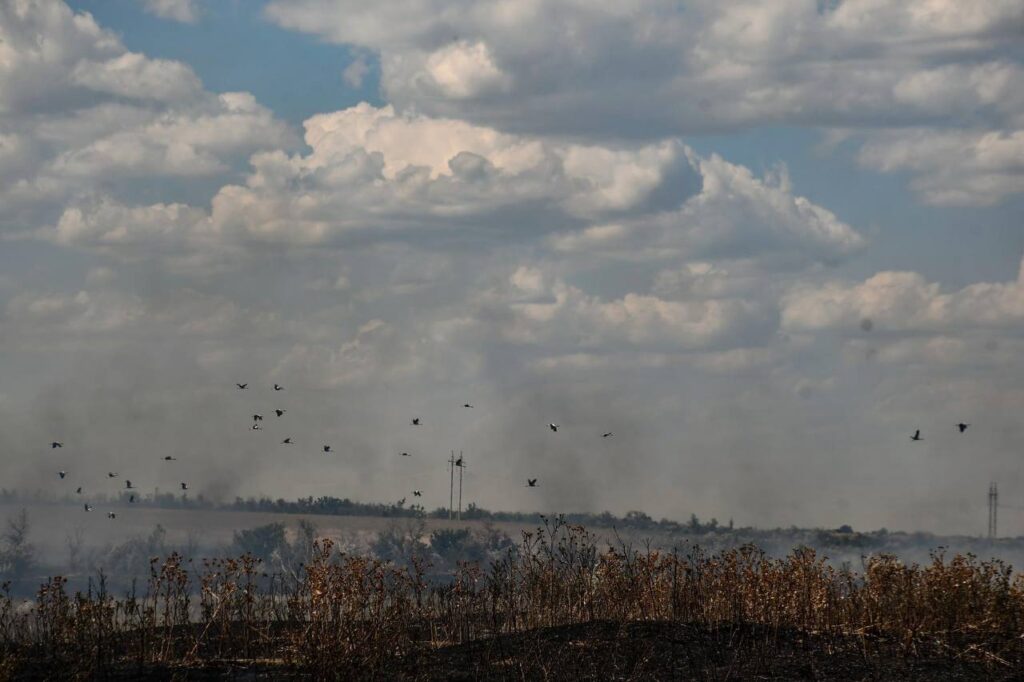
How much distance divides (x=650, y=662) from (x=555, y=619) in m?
5.18

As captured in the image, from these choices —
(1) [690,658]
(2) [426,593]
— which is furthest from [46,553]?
(1) [690,658]

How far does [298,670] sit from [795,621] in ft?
27.7

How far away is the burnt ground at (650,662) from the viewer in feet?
59.5

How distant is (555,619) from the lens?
23.9 meters

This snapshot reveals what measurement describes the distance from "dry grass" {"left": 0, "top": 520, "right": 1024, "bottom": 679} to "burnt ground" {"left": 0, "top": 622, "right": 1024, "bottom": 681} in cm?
5

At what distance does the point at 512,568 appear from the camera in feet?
76.4

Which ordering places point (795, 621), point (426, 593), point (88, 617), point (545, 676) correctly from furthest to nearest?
point (426, 593), point (795, 621), point (88, 617), point (545, 676)

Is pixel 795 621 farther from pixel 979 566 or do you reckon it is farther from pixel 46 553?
pixel 46 553

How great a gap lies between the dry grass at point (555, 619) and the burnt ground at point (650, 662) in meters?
0.05

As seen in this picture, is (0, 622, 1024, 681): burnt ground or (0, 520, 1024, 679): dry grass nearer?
(0, 622, 1024, 681): burnt ground

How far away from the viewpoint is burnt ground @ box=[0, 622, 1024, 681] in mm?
18122

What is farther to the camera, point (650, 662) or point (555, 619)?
point (555, 619)

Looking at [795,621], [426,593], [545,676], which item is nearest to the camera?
[545,676]

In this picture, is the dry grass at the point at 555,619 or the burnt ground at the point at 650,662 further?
the dry grass at the point at 555,619
